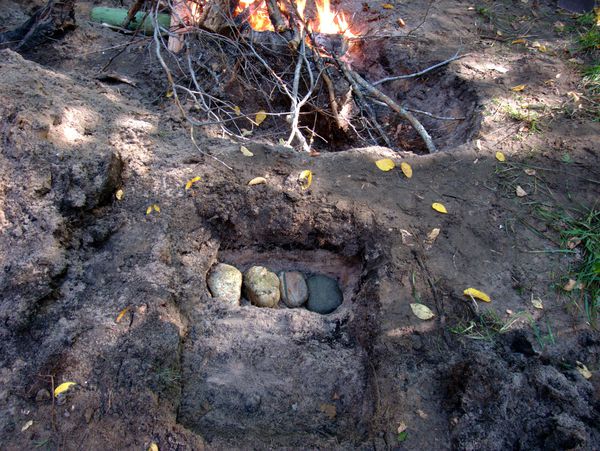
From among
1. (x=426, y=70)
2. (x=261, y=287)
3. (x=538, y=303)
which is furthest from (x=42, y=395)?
(x=426, y=70)

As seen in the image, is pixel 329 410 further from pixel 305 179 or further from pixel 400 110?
pixel 400 110

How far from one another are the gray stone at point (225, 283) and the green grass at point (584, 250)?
1858mm

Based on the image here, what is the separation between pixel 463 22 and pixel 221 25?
8.63 ft

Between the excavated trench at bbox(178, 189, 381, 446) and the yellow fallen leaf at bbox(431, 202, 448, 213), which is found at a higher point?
the yellow fallen leaf at bbox(431, 202, 448, 213)

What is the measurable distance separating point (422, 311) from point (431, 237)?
19.5 inches

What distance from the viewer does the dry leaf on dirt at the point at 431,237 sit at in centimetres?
250

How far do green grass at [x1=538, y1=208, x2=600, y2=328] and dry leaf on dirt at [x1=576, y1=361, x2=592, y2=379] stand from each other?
26cm

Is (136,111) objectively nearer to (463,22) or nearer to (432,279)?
(432,279)

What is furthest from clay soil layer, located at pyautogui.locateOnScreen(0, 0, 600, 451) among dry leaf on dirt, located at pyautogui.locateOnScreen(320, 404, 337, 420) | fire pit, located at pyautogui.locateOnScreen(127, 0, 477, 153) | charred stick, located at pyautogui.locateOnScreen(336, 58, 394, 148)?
charred stick, located at pyautogui.locateOnScreen(336, 58, 394, 148)

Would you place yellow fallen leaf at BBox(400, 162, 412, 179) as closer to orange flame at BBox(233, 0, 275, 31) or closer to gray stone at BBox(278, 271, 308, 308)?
gray stone at BBox(278, 271, 308, 308)

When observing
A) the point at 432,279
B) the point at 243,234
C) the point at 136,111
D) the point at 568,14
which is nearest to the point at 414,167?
the point at 432,279

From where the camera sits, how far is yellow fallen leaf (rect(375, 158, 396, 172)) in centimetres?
284

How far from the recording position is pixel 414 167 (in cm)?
289

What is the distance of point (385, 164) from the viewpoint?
2857 millimetres
